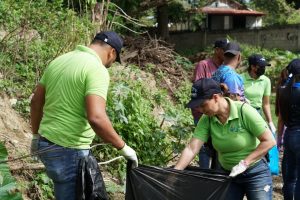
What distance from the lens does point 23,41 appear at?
25.7 feet

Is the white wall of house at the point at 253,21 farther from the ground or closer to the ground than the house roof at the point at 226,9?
closer to the ground

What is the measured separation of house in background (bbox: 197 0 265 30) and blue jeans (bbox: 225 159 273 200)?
3604 centimetres

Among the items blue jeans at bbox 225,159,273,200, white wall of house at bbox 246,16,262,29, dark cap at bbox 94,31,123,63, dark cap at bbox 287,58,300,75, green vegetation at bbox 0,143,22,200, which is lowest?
white wall of house at bbox 246,16,262,29

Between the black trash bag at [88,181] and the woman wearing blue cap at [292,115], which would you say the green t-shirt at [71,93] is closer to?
the black trash bag at [88,181]

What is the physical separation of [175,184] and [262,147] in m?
0.66

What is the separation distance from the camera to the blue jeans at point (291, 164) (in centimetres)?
529

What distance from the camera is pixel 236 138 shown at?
12.5ft

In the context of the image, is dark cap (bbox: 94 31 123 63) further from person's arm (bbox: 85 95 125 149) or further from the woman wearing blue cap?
the woman wearing blue cap

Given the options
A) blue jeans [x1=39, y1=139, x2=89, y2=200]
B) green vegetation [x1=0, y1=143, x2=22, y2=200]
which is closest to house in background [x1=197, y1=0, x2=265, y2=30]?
blue jeans [x1=39, y1=139, x2=89, y2=200]

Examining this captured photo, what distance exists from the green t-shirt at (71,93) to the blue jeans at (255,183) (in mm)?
1125

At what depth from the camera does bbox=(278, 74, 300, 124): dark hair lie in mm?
5238

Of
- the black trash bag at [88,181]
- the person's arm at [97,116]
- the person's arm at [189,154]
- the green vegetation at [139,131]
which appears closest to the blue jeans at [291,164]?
the green vegetation at [139,131]

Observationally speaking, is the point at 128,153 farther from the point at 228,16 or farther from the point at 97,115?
the point at 228,16

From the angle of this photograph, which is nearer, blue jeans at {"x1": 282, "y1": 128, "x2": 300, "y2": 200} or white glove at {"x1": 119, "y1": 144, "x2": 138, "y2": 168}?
white glove at {"x1": 119, "y1": 144, "x2": 138, "y2": 168}
